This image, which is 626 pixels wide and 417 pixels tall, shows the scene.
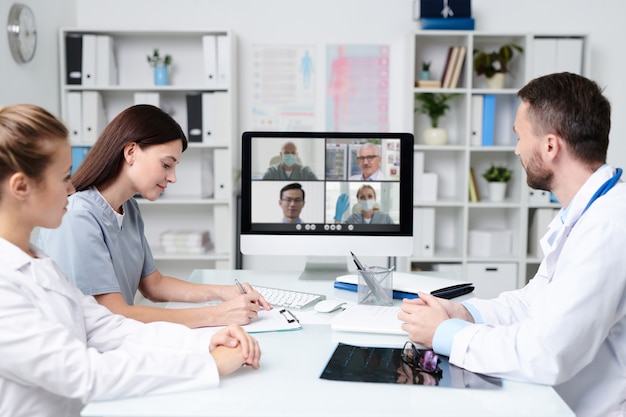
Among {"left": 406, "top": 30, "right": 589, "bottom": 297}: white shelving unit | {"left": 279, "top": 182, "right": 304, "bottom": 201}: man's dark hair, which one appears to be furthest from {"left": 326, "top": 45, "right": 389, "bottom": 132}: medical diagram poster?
{"left": 279, "top": 182, "right": 304, "bottom": 201}: man's dark hair

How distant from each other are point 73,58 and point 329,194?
2309 mm

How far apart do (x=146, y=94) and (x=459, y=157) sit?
1963 mm

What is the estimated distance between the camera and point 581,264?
1167 mm

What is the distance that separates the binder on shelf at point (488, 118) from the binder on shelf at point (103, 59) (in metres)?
2.25

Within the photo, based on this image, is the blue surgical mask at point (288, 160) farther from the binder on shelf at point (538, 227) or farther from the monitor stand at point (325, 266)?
the binder on shelf at point (538, 227)

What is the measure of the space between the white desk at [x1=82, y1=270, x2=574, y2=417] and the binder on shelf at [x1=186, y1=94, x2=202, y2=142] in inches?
105

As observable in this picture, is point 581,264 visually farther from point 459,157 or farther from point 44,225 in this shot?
point 459,157

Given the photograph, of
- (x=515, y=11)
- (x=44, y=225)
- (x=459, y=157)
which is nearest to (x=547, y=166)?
(x=44, y=225)

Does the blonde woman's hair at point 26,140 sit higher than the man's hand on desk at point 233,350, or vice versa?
the blonde woman's hair at point 26,140

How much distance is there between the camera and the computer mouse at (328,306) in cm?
164

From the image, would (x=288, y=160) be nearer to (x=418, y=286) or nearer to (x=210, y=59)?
(x=418, y=286)

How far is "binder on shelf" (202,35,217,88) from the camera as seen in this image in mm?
3699

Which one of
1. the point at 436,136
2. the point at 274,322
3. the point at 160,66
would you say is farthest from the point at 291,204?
the point at 160,66

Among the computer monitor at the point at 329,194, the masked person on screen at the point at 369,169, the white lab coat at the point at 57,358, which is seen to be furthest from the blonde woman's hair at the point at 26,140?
the masked person on screen at the point at 369,169
